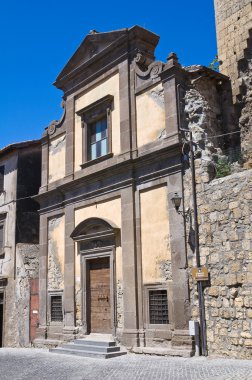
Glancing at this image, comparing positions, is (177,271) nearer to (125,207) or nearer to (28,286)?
(125,207)

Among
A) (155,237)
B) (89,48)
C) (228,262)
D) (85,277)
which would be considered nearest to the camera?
(228,262)

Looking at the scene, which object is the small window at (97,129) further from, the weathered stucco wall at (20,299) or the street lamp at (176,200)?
the weathered stucco wall at (20,299)

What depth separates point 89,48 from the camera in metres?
16.2

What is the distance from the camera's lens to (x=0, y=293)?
19359mm

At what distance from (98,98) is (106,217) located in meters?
4.32

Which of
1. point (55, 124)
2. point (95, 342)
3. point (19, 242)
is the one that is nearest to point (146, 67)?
point (55, 124)

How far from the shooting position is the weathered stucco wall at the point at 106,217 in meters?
13.2

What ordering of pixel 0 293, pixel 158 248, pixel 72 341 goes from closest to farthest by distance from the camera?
pixel 158 248, pixel 72 341, pixel 0 293

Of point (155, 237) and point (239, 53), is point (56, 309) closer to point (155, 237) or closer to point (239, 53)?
point (155, 237)

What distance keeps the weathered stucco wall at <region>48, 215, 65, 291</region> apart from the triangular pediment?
5.60 m

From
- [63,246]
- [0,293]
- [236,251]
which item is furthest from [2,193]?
[236,251]

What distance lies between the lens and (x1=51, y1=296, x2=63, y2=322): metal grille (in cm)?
1576

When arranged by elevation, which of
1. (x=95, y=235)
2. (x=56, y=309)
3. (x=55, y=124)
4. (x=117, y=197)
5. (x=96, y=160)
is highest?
(x=55, y=124)

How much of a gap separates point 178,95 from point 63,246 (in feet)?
22.5
